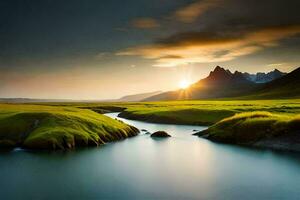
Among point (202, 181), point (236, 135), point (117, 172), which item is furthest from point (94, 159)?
point (236, 135)

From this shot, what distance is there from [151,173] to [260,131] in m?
42.0

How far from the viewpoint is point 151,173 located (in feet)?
202

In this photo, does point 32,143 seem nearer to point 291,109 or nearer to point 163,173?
point 163,173

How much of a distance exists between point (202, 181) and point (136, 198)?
44.4 feet

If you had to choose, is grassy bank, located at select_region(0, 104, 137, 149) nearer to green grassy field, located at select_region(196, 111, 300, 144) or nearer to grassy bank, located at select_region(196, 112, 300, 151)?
green grassy field, located at select_region(196, 111, 300, 144)

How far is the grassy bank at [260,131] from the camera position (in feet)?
282

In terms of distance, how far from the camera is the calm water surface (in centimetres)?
4900

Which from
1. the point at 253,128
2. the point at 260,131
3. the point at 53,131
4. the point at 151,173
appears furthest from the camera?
the point at 253,128

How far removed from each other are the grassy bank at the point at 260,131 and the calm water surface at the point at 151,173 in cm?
586

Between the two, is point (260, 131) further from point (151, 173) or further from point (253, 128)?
point (151, 173)

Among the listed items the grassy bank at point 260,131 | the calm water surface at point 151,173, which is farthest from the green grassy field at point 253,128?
the calm water surface at point 151,173

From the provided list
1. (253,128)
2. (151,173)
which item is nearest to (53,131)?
(151,173)

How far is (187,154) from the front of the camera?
81500 millimetres

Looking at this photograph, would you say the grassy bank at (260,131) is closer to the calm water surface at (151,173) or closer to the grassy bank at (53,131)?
the calm water surface at (151,173)
